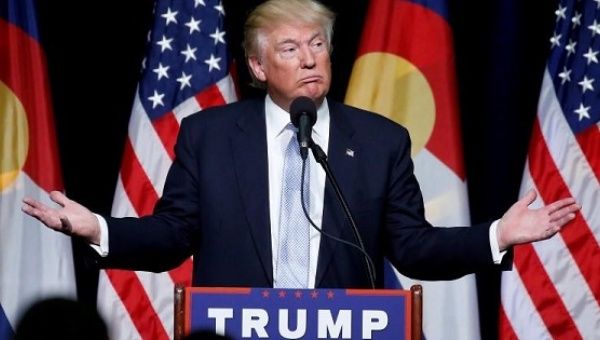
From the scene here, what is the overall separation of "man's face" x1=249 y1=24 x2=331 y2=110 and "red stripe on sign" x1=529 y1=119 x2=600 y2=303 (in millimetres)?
1601

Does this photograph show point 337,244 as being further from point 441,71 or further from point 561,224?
point 441,71

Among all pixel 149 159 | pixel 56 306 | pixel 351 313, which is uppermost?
pixel 149 159

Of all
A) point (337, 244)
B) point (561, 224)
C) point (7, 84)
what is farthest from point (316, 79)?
point (7, 84)

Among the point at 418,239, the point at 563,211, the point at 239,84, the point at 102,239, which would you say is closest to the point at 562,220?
the point at 563,211

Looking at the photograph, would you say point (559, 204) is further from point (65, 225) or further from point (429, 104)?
point (429, 104)

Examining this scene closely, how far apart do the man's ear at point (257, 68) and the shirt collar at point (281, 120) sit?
0.08 metres

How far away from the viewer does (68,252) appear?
16.4ft

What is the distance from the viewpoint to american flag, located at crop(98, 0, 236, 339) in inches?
195

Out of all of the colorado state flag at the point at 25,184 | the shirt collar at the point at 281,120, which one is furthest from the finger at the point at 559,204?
the colorado state flag at the point at 25,184

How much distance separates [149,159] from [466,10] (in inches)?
55.5

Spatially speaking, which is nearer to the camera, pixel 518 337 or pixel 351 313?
pixel 351 313

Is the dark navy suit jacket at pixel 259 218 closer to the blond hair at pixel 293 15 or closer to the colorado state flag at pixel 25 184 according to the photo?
the blond hair at pixel 293 15

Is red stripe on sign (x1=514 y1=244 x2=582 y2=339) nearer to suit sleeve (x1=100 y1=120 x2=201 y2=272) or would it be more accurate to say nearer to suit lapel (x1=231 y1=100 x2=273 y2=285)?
suit lapel (x1=231 y1=100 x2=273 y2=285)

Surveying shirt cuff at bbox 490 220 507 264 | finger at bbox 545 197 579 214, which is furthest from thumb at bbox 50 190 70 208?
finger at bbox 545 197 579 214
